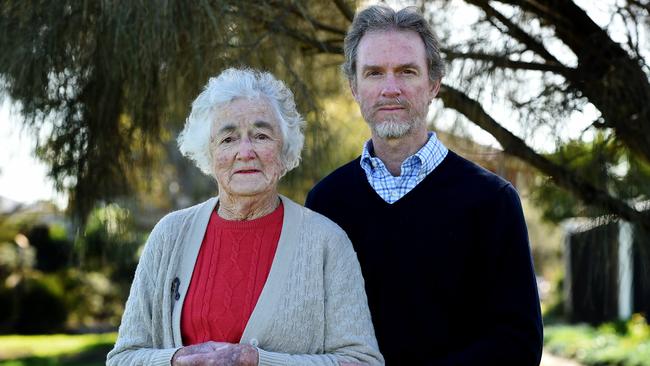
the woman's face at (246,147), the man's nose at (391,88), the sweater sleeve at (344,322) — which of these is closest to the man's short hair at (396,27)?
the man's nose at (391,88)

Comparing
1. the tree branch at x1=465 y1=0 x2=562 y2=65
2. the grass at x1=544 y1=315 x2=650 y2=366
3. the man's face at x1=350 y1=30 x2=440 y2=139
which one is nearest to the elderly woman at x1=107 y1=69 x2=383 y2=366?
the man's face at x1=350 y1=30 x2=440 y2=139

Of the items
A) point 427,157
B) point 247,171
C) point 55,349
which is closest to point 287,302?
point 247,171

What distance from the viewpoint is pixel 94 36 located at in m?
3.83

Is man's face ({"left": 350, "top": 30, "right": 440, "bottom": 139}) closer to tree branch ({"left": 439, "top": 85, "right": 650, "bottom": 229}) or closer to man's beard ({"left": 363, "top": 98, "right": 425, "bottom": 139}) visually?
man's beard ({"left": 363, "top": 98, "right": 425, "bottom": 139})

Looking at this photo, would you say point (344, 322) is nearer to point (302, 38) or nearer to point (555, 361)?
point (302, 38)

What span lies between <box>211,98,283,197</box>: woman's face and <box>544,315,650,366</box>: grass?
732 cm

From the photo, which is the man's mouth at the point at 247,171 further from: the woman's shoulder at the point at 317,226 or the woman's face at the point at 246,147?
the woman's shoulder at the point at 317,226

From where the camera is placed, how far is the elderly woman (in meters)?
2.28

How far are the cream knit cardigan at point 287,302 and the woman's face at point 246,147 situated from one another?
13cm

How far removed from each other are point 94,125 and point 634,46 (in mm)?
2293

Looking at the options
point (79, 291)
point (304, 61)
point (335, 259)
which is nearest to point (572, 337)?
point (79, 291)

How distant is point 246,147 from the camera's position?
2369 millimetres

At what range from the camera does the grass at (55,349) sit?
38.0 ft

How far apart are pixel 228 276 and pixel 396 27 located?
0.82 meters
